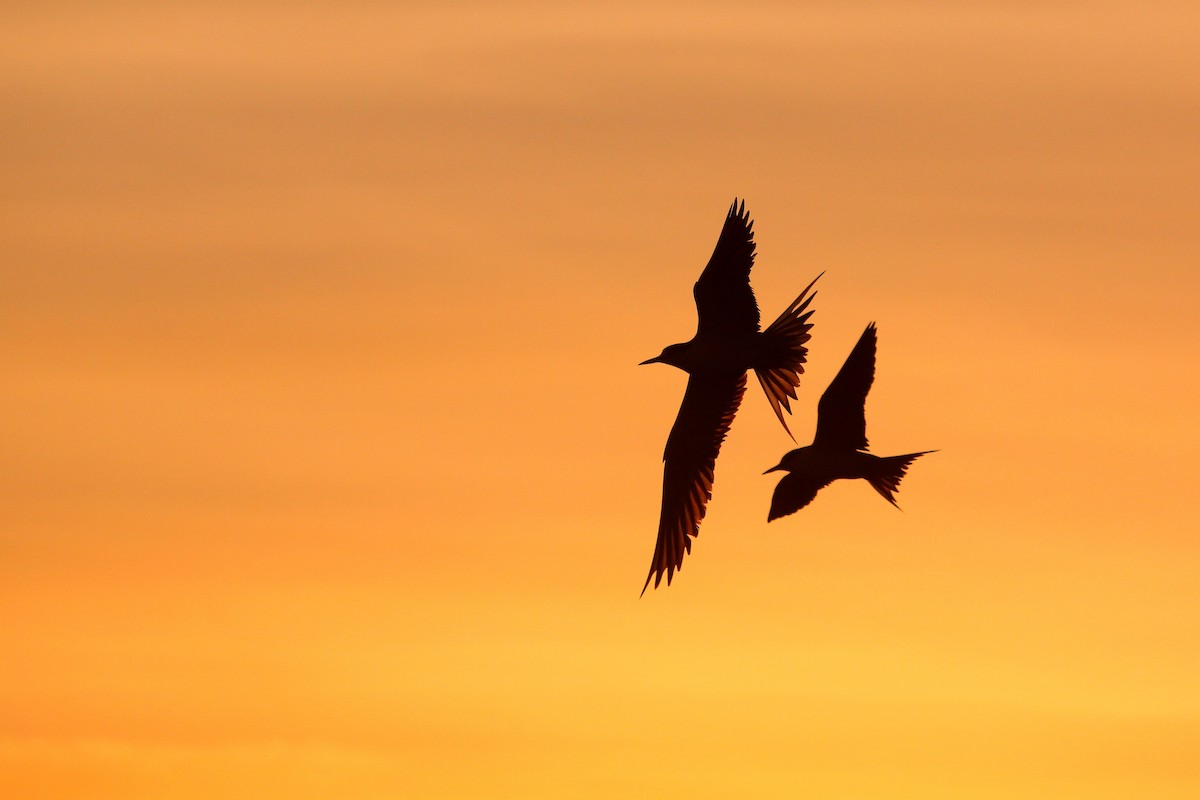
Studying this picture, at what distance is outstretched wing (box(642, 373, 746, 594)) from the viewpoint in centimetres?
2923

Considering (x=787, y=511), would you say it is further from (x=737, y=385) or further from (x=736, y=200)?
(x=736, y=200)

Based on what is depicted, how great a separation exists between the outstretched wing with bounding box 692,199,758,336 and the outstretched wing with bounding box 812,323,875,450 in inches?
64.7

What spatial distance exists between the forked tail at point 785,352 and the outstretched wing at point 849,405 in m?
0.82

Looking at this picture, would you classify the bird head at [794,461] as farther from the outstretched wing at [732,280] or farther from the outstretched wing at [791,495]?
the outstretched wing at [732,280]

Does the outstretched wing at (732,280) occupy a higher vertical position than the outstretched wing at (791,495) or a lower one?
higher

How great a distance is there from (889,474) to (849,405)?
1136mm

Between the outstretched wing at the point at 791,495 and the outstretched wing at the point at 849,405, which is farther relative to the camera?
the outstretched wing at the point at 791,495

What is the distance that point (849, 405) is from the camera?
93.0 feet

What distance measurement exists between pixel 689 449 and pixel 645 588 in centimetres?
234

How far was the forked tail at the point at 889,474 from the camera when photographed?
2752 centimetres

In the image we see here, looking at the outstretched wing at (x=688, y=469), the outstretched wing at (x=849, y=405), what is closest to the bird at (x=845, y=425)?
the outstretched wing at (x=849, y=405)

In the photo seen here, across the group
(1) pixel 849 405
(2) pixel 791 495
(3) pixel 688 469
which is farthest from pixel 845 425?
(3) pixel 688 469

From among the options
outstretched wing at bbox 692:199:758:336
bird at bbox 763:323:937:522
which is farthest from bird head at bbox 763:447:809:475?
outstretched wing at bbox 692:199:758:336

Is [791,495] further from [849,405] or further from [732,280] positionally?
[732,280]
